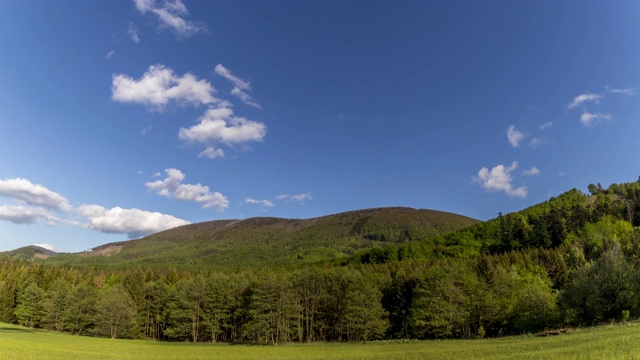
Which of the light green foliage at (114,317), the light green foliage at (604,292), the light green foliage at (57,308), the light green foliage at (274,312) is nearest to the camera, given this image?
the light green foliage at (604,292)

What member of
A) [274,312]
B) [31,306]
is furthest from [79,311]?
[274,312]

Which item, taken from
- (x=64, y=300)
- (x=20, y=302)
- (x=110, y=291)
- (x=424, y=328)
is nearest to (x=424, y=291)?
(x=424, y=328)

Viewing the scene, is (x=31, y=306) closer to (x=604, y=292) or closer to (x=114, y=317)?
(x=114, y=317)

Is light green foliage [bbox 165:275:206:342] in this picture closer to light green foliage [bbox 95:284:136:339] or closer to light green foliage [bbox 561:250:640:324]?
light green foliage [bbox 95:284:136:339]

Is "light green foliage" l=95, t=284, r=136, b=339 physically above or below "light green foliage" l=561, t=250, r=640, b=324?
below

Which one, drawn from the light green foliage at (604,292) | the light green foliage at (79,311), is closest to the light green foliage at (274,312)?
the light green foliage at (79,311)

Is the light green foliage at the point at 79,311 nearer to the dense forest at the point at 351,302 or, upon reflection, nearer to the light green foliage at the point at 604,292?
the dense forest at the point at 351,302

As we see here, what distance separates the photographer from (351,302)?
8556cm

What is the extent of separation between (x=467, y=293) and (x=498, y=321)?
8.74m

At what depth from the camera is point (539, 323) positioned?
7219cm

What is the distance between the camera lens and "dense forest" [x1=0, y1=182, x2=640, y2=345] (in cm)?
6769

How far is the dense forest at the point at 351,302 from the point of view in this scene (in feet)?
222

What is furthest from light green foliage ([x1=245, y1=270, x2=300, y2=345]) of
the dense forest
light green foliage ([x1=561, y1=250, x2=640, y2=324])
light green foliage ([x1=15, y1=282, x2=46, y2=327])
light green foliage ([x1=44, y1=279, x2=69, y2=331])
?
light green foliage ([x1=15, y1=282, x2=46, y2=327])

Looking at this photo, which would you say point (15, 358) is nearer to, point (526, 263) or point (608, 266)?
point (608, 266)
